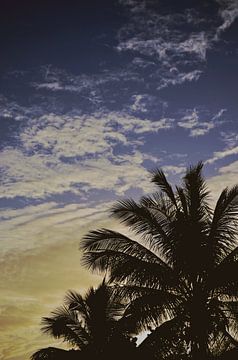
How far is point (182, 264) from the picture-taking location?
13.6m

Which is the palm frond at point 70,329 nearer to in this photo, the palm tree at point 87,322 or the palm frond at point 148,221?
the palm tree at point 87,322

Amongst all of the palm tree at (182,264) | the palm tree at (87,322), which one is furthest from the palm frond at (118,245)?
the palm tree at (87,322)

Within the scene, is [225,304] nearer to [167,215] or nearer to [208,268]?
[208,268]

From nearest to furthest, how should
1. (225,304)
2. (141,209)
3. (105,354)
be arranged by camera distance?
1. (225,304)
2. (141,209)
3. (105,354)

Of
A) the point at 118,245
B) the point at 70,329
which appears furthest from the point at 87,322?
the point at 118,245

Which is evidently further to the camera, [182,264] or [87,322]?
[87,322]

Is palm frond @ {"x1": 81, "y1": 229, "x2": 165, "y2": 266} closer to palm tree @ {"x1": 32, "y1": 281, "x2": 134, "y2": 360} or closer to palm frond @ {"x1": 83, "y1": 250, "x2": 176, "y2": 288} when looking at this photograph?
palm frond @ {"x1": 83, "y1": 250, "x2": 176, "y2": 288}

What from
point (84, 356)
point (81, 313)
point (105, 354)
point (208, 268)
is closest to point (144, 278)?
point (208, 268)

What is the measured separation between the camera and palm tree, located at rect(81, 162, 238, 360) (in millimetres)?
13125

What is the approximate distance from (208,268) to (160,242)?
171 centimetres

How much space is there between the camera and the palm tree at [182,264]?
43.1 ft

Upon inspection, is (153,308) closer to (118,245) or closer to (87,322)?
(118,245)

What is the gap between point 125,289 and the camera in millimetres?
13859

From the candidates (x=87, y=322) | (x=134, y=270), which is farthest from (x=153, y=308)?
(x=87, y=322)
